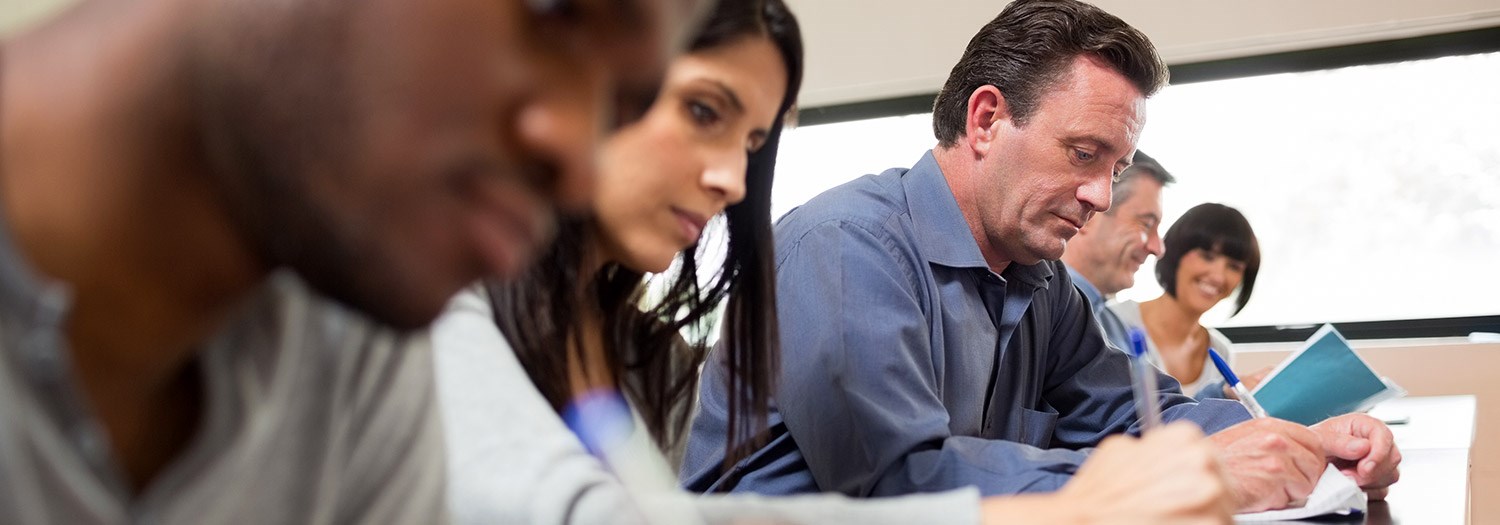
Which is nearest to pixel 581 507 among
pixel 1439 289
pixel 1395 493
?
pixel 1395 493

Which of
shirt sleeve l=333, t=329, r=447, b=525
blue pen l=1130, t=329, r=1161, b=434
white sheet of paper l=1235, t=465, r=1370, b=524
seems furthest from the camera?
white sheet of paper l=1235, t=465, r=1370, b=524

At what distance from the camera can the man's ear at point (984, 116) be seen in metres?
1.90

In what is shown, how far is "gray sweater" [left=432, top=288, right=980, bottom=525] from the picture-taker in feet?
2.48

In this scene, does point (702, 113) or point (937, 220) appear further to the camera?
point (937, 220)

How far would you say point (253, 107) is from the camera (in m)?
0.49

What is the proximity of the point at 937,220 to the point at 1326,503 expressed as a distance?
60cm

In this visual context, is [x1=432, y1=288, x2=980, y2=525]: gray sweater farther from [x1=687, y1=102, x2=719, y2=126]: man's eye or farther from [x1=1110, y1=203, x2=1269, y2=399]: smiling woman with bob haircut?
[x1=1110, y1=203, x2=1269, y2=399]: smiling woman with bob haircut

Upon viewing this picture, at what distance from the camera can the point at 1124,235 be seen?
3.59 metres

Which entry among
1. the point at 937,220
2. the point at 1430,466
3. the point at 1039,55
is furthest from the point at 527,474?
the point at 1430,466

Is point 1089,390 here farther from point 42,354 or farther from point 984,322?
point 42,354

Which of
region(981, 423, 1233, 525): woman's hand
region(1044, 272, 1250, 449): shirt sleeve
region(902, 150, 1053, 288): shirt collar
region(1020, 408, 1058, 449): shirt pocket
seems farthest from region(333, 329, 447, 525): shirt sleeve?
region(1044, 272, 1250, 449): shirt sleeve

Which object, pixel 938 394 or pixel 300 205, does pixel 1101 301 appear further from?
pixel 300 205

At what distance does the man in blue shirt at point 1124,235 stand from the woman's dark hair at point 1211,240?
0.28 meters

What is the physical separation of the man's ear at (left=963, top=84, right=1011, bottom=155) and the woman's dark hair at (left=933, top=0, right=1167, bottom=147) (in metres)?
0.01
